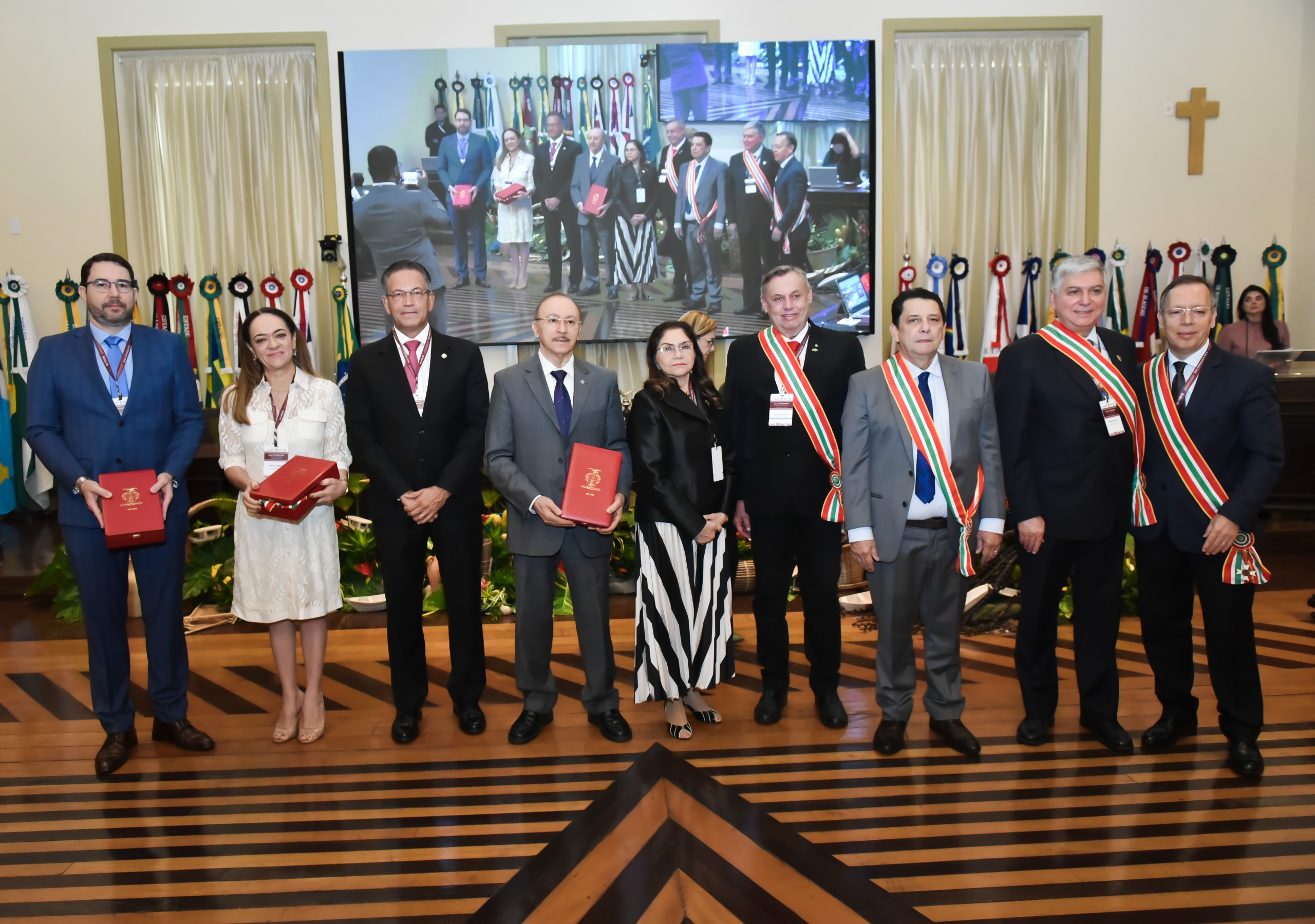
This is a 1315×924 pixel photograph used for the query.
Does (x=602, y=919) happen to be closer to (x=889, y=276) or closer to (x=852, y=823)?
(x=852, y=823)

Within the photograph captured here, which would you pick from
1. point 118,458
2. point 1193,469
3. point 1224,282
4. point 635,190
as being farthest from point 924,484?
point 1224,282

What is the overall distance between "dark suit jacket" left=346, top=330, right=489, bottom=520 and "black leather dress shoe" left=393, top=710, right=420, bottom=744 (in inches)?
28.3

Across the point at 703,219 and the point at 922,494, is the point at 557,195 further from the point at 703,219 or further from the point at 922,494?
the point at 922,494

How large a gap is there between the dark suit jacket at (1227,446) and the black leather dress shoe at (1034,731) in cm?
72

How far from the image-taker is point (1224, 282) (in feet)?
23.8

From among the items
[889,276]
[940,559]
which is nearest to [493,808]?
[940,559]

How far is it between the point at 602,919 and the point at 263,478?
1.80 m

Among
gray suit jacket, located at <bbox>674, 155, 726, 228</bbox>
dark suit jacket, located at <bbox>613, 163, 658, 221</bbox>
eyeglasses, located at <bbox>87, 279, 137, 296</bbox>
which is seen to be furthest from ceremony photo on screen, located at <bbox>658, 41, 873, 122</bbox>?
eyeglasses, located at <bbox>87, 279, 137, 296</bbox>

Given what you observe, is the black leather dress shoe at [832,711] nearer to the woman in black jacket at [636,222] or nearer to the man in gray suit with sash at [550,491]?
the man in gray suit with sash at [550,491]

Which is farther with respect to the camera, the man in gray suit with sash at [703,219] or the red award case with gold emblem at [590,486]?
the man in gray suit with sash at [703,219]

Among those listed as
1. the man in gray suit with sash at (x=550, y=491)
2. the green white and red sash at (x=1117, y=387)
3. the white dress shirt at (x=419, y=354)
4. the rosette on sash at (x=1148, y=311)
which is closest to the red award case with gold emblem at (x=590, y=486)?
the man in gray suit with sash at (x=550, y=491)

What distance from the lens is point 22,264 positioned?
734 centimetres

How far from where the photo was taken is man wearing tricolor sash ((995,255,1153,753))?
2.67 metres

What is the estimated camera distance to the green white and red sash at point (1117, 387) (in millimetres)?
2662
